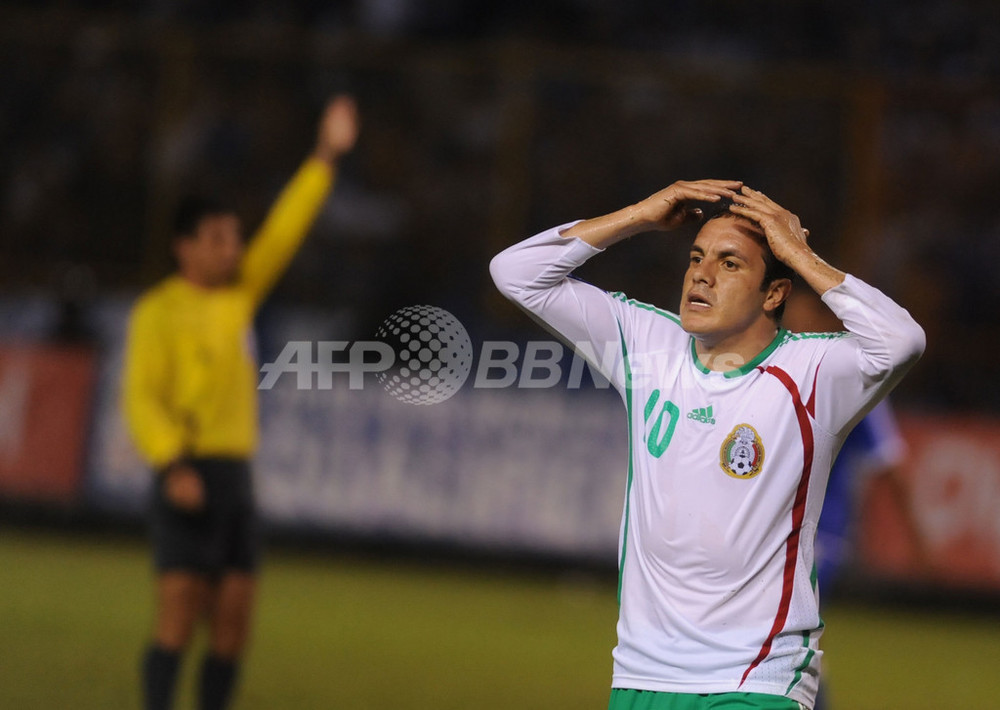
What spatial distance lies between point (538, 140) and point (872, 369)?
29.7 ft

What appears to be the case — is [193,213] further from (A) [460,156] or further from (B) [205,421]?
(A) [460,156]

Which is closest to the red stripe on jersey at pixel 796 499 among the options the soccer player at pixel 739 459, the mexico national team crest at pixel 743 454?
the soccer player at pixel 739 459

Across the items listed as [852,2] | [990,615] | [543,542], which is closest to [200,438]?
[543,542]

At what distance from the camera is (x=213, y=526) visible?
19.1ft

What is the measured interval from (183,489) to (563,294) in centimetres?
248

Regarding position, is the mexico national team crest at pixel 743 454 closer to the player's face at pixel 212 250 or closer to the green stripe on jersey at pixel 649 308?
the green stripe on jersey at pixel 649 308

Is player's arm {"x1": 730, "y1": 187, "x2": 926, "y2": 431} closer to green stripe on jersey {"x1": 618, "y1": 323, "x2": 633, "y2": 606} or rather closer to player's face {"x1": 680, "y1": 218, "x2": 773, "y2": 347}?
player's face {"x1": 680, "y1": 218, "x2": 773, "y2": 347}

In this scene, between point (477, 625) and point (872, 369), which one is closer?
point (872, 369)

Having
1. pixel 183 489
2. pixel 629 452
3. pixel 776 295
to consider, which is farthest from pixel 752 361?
pixel 183 489

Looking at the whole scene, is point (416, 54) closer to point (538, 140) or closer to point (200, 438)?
point (538, 140)

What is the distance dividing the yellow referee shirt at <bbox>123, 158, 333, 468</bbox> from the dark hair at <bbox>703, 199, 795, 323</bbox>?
294 centimetres

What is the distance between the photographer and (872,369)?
133 inches

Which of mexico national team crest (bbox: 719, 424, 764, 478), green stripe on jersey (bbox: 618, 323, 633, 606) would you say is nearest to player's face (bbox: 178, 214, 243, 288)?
green stripe on jersey (bbox: 618, 323, 633, 606)

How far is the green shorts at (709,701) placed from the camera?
3363 mm
